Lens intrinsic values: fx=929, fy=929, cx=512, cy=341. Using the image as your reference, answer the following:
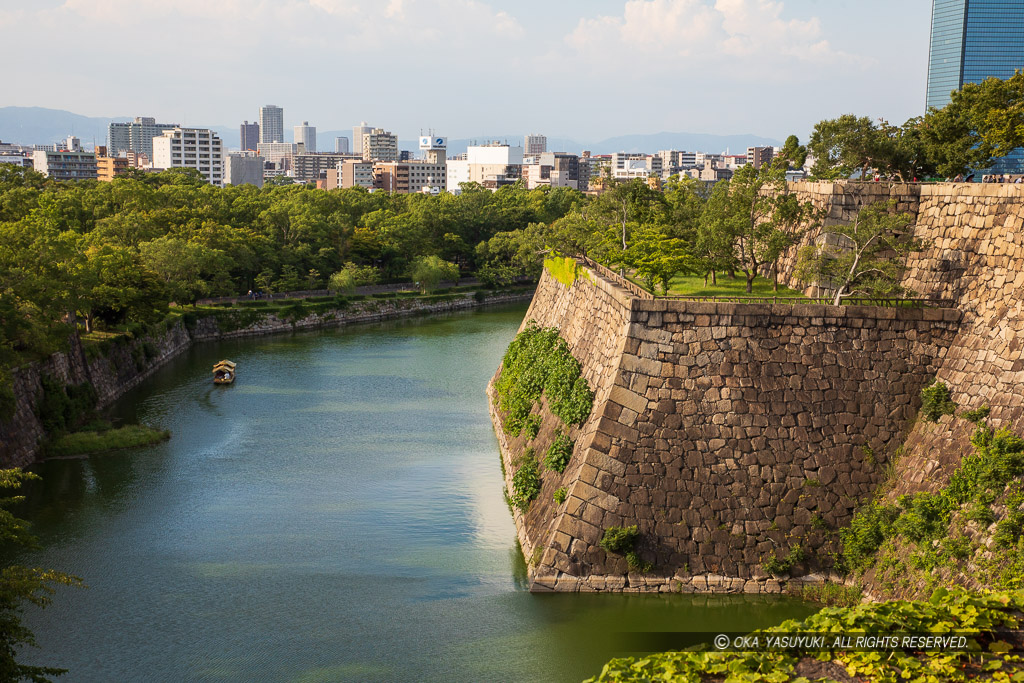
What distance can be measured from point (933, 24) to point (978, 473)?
338 ft

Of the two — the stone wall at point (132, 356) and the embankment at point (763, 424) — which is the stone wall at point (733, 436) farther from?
the stone wall at point (132, 356)

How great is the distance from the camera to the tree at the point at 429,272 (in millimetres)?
61906

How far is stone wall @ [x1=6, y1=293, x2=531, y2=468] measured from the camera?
81.8 feet

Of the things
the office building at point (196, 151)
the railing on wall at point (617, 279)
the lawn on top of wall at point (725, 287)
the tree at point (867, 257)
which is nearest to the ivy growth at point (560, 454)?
the railing on wall at point (617, 279)

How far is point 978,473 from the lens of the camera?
49.0 ft

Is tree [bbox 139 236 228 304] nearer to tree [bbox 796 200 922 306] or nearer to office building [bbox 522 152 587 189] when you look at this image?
tree [bbox 796 200 922 306]

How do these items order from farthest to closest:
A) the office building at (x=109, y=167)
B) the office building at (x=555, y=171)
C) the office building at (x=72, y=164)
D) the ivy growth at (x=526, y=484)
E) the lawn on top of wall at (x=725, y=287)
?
the office building at (x=555, y=171), the office building at (x=109, y=167), the office building at (x=72, y=164), the lawn on top of wall at (x=725, y=287), the ivy growth at (x=526, y=484)

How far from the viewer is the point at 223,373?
3659 cm

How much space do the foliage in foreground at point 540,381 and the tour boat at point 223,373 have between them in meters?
11.5

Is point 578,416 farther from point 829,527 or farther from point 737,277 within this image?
point 737,277

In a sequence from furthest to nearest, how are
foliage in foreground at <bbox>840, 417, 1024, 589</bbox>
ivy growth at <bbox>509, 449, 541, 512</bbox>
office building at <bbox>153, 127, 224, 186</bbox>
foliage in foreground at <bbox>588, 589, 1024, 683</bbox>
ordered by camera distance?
1. office building at <bbox>153, 127, 224, 186</bbox>
2. ivy growth at <bbox>509, 449, 541, 512</bbox>
3. foliage in foreground at <bbox>840, 417, 1024, 589</bbox>
4. foliage in foreground at <bbox>588, 589, 1024, 683</bbox>

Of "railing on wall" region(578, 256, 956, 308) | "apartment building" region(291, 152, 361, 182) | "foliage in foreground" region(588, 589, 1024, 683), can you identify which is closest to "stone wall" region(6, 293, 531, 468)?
"railing on wall" region(578, 256, 956, 308)

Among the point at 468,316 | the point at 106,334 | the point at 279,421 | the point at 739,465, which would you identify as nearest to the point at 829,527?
the point at 739,465

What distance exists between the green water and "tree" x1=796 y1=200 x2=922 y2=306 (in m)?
6.50
